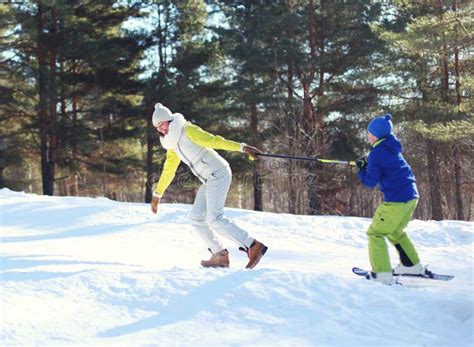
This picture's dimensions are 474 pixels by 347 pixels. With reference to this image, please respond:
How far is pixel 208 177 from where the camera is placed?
603 centimetres

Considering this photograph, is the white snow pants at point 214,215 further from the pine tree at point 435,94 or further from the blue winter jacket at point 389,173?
the pine tree at point 435,94

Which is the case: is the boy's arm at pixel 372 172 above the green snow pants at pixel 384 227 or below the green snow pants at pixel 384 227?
above

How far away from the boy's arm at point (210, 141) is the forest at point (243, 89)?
1128 cm

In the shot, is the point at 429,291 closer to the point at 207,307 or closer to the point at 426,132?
the point at 207,307

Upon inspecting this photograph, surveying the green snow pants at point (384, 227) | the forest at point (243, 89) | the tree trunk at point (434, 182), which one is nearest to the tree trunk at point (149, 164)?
the forest at point (243, 89)

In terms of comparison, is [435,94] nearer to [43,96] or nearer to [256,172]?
[256,172]

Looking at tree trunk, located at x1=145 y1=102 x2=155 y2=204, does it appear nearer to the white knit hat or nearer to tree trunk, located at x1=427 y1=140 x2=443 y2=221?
tree trunk, located at x1=427 y1=140 x2=443 y2=221

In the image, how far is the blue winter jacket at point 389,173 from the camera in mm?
5238

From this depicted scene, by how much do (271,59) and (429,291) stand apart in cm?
1606

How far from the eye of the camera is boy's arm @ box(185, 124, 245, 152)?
5.88m

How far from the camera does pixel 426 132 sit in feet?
50.9

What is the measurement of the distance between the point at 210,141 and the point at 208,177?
1.29 feet

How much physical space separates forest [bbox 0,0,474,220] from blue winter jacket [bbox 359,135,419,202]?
11712mm

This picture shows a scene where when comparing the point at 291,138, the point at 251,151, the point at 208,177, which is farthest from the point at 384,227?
the point at 291,138
